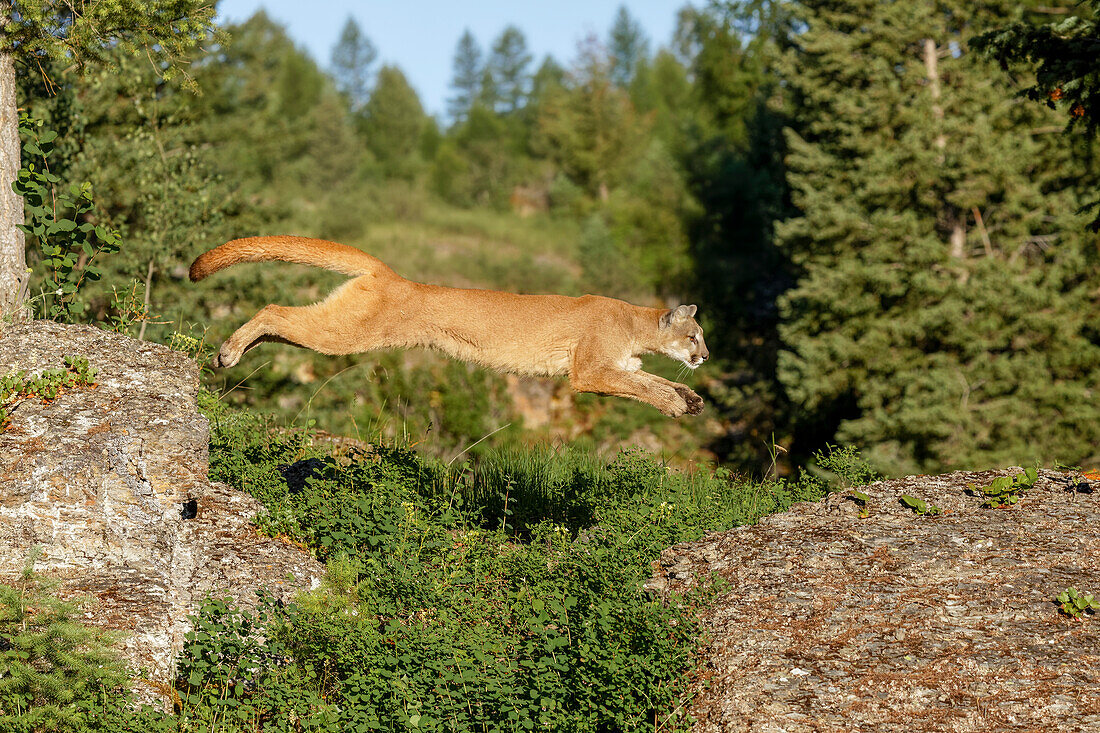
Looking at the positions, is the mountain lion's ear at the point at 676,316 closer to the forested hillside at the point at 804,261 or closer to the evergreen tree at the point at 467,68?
the forested hillside at the point at 804,261

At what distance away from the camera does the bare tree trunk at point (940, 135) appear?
23.1 meters

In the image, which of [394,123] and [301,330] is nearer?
[301,330]

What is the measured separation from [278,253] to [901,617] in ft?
18.1

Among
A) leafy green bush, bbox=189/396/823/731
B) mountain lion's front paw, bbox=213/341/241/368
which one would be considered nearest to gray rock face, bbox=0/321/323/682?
leafy green bush, bbox=189/396/823/731

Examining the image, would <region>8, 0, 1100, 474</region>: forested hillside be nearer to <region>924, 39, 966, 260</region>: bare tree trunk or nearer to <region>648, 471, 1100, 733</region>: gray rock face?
<region>924, 39, 966, 260</region>: bare tree trunk

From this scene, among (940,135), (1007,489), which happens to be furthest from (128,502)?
(940,135)

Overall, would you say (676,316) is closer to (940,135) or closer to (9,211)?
(9,211)

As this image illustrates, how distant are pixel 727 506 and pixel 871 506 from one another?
1.28 m

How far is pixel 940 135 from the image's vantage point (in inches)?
909

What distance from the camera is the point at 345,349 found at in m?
8.30

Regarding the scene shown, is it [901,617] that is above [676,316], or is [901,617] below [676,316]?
below

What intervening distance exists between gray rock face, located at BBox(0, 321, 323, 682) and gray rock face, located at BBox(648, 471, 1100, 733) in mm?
3286

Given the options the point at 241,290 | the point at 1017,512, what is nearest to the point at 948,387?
the point at 1017,512

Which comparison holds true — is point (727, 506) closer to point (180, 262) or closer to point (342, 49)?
point (180, 262)
